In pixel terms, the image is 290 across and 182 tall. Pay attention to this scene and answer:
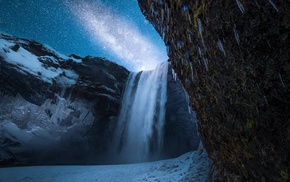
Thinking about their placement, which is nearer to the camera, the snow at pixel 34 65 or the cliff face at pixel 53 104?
the cliff face at pixel 53 104

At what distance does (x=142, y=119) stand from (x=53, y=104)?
446 inches

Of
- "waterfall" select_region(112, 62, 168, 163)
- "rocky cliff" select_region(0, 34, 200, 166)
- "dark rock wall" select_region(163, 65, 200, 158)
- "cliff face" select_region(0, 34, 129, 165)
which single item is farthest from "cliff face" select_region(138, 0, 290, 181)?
"cliff face" select_region(0, 34, 129, 165)

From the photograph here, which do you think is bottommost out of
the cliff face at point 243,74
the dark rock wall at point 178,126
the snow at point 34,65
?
the cliff face at point 243,74

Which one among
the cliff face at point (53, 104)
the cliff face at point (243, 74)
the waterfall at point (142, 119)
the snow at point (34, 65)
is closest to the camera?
the cliff face at point (243, 74)

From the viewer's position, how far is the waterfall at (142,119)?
22203 millimetres

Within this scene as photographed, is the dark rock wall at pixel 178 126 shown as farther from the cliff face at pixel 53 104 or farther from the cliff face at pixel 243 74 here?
the cliff face at pixel 243 74

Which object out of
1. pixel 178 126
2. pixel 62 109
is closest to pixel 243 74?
pixel 178 126

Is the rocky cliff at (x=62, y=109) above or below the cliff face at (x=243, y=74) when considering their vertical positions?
above

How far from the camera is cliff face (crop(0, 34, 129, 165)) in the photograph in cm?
1722

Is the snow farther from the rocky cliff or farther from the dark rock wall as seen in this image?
the dark rock wall

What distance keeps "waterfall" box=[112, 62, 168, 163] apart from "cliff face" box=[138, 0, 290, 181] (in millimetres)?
18980

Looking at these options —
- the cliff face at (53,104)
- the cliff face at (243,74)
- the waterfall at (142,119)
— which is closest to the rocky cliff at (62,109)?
the cliff face at (53,104)

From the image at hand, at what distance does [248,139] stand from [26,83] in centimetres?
2109

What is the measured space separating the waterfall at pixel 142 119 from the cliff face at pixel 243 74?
62.3 ft
